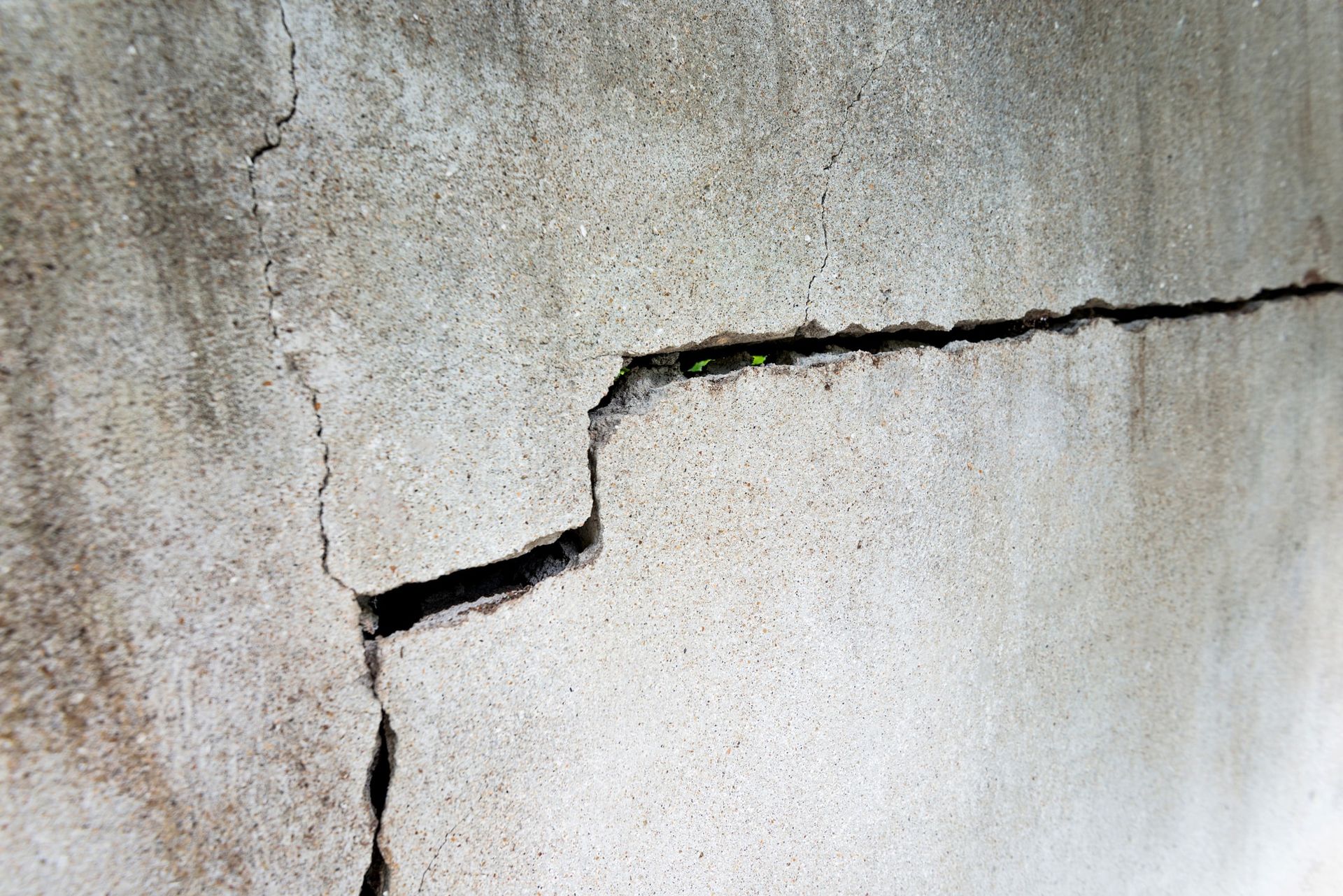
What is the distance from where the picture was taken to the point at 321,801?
2.94 ft

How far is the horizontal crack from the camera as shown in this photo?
1006 mm

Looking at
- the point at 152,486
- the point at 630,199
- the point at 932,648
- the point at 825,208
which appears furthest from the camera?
the point at 932,648

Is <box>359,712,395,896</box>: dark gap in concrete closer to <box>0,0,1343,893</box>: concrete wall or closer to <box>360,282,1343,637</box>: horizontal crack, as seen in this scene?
<box>0,0,1343,893</box>: concrete wall

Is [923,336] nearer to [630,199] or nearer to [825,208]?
[825,208]

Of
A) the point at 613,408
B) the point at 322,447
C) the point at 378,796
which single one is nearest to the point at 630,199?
the point at 613,408

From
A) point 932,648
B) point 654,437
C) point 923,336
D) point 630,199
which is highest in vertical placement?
point 630,199

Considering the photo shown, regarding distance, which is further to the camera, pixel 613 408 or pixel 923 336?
pixel 923 336

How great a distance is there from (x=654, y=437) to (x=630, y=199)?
1.27 feet

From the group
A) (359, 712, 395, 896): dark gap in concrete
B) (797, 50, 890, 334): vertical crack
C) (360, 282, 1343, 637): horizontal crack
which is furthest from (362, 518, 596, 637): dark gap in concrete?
(797, 50, 890, 334): vertical crack

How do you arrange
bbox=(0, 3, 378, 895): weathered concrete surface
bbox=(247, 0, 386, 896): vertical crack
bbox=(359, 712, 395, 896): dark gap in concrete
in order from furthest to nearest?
bbox=(359, 712, 395, 896): dark gap in concrete < bbox=(247, 0, 386, 896): vertical crack < bbox=(0, 3, 378, 895): weathered concrete surface

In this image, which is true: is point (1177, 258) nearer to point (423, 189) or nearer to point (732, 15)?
point (732, 15)

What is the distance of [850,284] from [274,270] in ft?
3.14

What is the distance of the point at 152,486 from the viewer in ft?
2.56

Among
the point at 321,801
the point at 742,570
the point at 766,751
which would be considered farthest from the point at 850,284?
the point at 321,801
